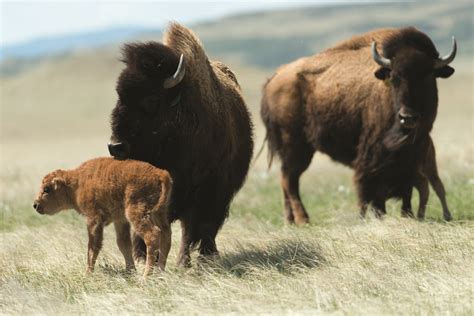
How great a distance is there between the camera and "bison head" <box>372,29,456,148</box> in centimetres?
1032

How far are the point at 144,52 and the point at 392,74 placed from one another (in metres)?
3.92

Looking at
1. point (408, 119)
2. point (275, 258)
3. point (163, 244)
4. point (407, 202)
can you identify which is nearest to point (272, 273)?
point (275, 258)

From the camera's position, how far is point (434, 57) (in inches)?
421

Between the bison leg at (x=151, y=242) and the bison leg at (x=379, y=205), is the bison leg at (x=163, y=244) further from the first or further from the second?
the bison leg at (x=379, y=205)

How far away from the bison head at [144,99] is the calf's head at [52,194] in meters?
0.54

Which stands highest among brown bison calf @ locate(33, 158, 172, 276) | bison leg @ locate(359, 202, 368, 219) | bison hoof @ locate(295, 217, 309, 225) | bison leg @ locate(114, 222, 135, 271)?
brown bison calf @ locate(33, 158, 172, 276)

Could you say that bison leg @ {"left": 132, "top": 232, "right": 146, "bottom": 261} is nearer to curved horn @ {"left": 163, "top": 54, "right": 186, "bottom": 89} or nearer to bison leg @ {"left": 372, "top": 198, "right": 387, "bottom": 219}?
curved horn @ {"left": 163, "top": 54, "right": 186, "bottom": 89}

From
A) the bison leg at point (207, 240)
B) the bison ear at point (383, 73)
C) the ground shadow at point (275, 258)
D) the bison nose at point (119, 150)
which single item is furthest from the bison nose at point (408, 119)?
the bison nose at point (119, 150)

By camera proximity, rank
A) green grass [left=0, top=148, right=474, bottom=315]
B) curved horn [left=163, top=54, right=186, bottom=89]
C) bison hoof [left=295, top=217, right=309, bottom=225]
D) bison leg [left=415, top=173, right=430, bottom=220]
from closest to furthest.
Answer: green grass [left=0, top=148, right=474, bottom=315]
curved horn [left=163, top=54, right=186, bottom=89]
bison leg [left=415, top=173, right=430, bottom=220]
bison hoof [left=295, top=217, right=309, bottom=225]

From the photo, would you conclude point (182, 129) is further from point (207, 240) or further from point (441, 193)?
point (441, 193)

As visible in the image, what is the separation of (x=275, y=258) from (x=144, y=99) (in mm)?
1926

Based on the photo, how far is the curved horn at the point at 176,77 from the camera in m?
7.85

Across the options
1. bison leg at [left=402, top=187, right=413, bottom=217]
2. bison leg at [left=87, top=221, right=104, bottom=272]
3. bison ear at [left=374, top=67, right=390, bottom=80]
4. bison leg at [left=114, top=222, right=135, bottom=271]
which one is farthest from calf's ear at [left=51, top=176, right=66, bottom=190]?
bison leg at [left=402, top=187, right=413, bottom=217]

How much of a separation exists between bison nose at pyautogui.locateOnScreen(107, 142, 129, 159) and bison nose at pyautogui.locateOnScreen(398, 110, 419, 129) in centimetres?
392
